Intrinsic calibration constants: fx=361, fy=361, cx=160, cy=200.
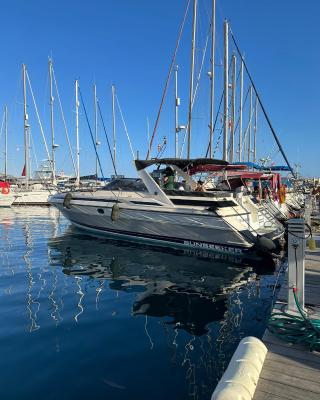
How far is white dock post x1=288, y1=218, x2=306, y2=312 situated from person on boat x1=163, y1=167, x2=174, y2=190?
26.7ft

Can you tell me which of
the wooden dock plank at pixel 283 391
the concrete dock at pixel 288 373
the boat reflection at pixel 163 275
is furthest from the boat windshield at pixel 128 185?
the wooden dock plank at pixel 283 391

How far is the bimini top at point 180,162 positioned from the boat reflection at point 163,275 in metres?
2.87

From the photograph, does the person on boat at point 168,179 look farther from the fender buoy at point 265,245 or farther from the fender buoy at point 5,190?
the fender buoy at point 5,190

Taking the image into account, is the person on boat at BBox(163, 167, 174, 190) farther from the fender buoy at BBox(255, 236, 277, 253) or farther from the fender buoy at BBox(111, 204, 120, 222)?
the fender buoy at BBox(255, 236, 277, 253)

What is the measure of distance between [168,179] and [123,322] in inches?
295

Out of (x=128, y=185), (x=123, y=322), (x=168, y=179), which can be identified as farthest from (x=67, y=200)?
(x=123, y=322)

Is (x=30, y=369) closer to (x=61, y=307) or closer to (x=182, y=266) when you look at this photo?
(x=61, y=307)

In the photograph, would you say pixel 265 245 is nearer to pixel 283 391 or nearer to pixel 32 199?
pixel 283 391

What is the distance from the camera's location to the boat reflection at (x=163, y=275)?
6445 mm

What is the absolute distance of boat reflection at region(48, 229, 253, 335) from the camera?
6445mm

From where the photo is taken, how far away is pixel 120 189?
1319 cm

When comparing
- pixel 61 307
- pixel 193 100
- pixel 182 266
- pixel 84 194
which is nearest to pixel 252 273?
pixel 182 266

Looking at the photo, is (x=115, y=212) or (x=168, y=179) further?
(x=168, y=179)

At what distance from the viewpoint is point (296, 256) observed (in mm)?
4637
